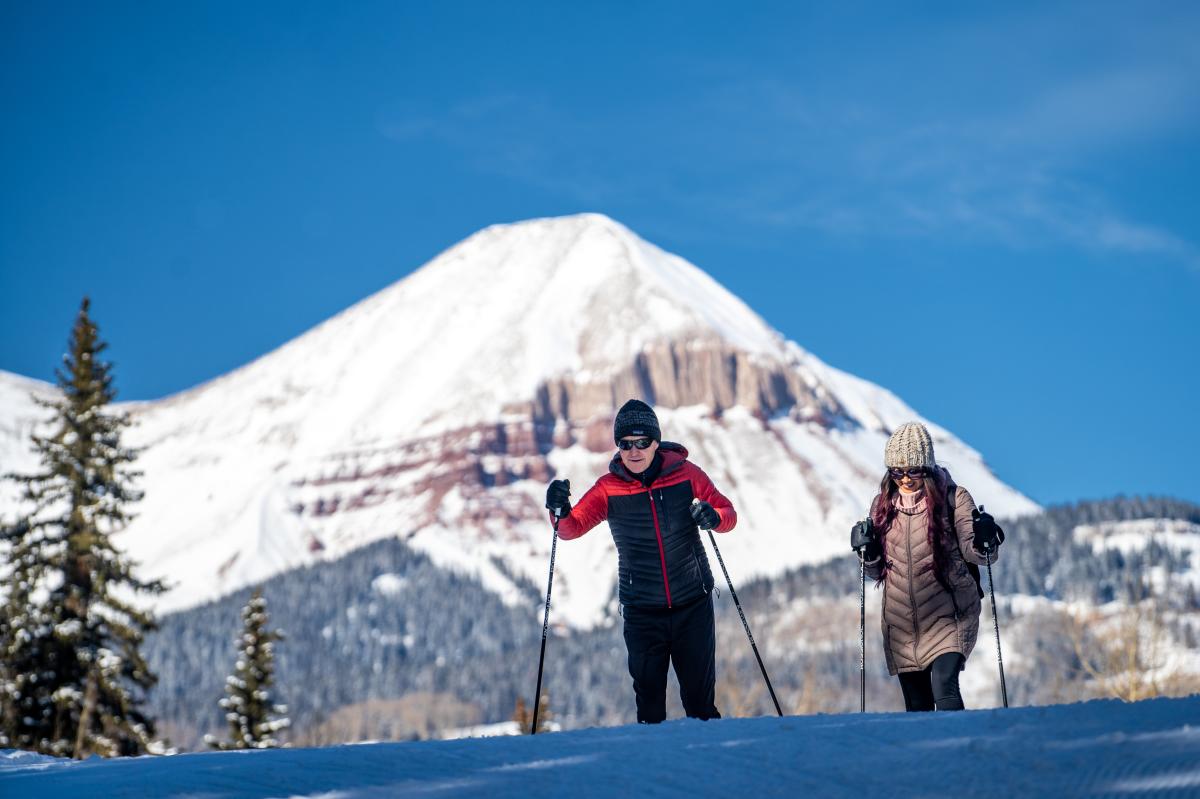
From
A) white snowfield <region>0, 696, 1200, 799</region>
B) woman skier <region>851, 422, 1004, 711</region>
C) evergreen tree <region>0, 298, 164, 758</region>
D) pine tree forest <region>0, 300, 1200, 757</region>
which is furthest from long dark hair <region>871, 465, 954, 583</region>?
evergreen tree <region>0, 298, 164, 758</region>

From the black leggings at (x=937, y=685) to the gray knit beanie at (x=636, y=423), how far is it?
188 centimetres

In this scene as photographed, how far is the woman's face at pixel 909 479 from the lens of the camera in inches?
310

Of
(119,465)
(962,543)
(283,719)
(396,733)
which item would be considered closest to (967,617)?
(962,543)

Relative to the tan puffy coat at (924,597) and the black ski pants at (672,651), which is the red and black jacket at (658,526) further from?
the tan puffy coat at (924,597)

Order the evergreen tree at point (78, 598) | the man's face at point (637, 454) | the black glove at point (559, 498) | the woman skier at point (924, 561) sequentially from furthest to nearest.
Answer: the evergreen tree at point (78, 598)
the black glove at point (559, 498)
the man's face at point (637, 454)
the woman skier at point (924, 561)

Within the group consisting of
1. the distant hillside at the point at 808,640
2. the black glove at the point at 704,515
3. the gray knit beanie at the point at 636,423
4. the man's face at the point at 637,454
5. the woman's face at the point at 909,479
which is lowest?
the black glove at the point at 704,515

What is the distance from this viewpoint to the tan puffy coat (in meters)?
7.75

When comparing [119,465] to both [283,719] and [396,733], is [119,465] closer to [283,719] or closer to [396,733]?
[283,719]

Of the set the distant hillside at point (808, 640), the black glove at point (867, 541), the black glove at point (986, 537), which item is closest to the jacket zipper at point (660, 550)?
the black glove at point (867, 541)

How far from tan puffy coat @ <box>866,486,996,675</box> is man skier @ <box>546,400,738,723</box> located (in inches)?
36.2

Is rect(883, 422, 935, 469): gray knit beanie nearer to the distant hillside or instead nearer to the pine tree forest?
the pine tree forest

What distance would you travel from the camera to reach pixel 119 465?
2502cm

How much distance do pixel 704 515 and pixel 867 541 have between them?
89 centimetres

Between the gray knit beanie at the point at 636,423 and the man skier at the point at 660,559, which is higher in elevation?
the gray knit beanie at the point at 636,423
